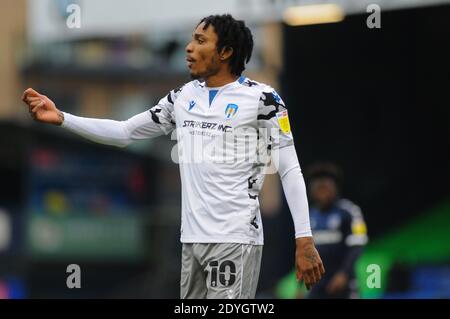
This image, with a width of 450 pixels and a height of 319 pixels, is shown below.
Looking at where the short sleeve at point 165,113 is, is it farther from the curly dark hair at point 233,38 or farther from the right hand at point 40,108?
the right hand at point 40,108

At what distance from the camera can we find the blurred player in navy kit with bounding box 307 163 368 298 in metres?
11.1

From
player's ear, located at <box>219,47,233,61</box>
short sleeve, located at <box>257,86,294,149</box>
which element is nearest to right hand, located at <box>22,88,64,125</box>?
player's ear, located at <box>219,47,233,61</box>

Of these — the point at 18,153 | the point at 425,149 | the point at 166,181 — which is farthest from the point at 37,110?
the point at 166,181

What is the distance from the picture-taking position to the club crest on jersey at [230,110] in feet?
18.7

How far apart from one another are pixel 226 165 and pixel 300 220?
1.59 ft

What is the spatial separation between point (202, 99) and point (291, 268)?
8.60 metres

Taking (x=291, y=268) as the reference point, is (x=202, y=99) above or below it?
above

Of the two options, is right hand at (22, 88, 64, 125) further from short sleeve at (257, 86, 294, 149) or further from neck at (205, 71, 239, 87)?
short sleeve at (257, 86, 294, 149)

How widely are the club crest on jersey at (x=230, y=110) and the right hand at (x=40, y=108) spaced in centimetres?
92

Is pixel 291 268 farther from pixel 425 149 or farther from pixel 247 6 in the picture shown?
pixel 247 6

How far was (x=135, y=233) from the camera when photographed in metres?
25.7

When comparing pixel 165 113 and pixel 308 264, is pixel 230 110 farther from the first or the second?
pixel 308 264

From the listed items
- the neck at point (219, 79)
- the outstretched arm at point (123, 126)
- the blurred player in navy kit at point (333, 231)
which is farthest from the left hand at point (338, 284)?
the neck at point (219, 79)

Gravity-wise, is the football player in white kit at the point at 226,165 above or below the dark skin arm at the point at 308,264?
above
